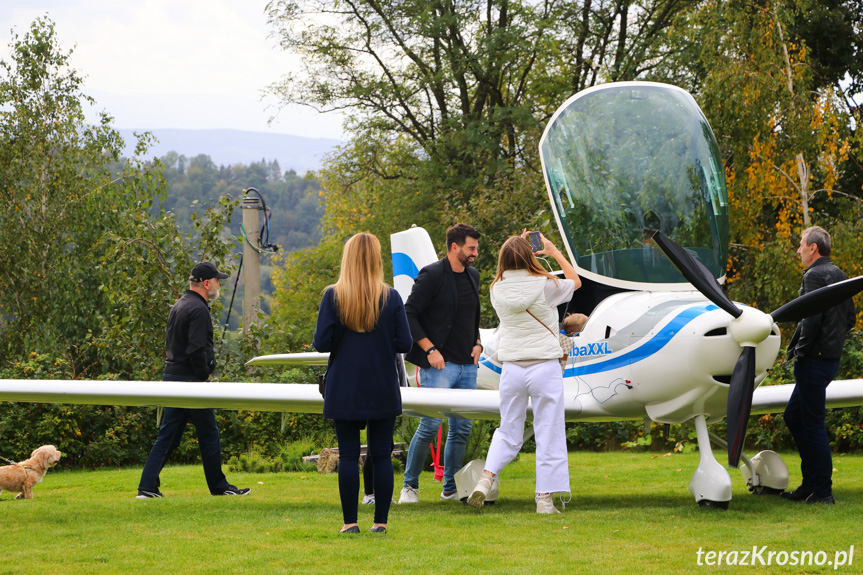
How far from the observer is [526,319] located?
5711 mm

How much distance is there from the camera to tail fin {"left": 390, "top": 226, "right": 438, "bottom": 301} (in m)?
8.29

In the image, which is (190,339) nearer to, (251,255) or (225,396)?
(225,396)

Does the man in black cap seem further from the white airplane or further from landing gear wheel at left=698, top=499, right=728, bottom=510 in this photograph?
landing gear wheel at left=698, top=499, right=728, bottom=510

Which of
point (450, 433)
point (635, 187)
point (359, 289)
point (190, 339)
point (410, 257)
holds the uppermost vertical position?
point (635, 187)

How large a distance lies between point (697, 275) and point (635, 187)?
3.69 ft

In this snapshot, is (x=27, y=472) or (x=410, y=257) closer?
(x=27, y=472)

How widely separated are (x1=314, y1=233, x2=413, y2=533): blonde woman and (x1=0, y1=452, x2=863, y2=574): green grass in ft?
1.59

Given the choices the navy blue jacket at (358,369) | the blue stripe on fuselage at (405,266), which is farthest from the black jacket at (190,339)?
the navy blue jacket at (358,369)

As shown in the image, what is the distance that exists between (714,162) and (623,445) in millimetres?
5657

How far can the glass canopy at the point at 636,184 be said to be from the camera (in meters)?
6.52

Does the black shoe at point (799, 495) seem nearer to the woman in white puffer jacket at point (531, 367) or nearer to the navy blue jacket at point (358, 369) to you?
the woman in white puffer jacket at point (531, 367)

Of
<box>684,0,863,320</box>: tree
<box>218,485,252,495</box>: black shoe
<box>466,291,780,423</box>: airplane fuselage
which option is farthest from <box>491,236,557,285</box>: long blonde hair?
<box>684,0,863,320</box>: tree

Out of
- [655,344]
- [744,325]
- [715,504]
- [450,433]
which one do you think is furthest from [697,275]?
[450,433]

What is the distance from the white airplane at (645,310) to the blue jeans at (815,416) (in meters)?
0.45
